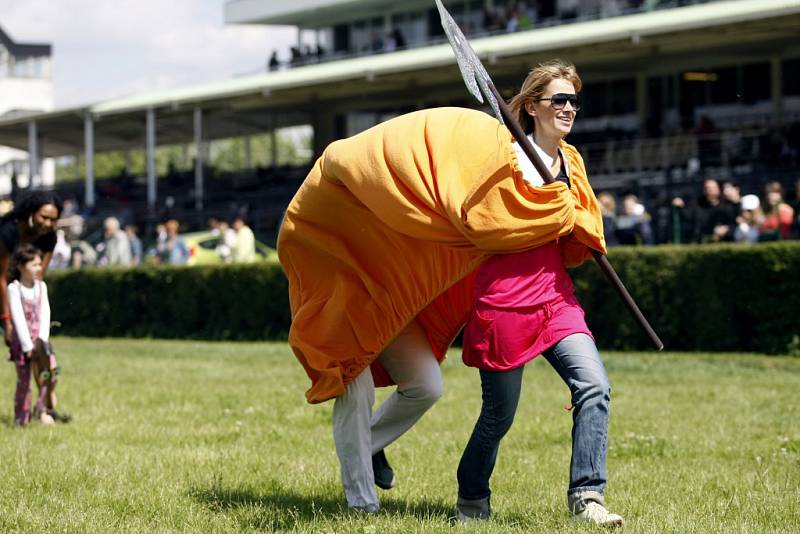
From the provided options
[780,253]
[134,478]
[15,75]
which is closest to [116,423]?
[134,478]

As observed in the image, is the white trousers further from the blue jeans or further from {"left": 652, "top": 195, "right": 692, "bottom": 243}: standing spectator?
{"left": 652, "top": 195, "right": 692, "bottom": 243}: standing spectator

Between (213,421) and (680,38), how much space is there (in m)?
19.0

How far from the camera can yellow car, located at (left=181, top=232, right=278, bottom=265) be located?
25.0 meters

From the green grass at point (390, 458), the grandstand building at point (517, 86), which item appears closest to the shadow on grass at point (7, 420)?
the green grass at point (390, 458)

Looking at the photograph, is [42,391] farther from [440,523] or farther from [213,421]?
[440,523]

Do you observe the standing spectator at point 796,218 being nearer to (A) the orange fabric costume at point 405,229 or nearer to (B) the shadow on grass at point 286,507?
(B) the shadow on grass at point 286,507

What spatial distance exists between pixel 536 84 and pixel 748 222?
40.5ft

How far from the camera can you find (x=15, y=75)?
99.6 metres

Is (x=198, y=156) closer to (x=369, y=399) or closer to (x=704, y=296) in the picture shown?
(x=704, y=296)

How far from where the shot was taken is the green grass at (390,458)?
6.39m

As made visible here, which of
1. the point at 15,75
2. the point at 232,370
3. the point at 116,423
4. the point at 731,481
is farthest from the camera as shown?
the point at 15,75

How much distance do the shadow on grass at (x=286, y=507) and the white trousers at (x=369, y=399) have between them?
15 centimetres

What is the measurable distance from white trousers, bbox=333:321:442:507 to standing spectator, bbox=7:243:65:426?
4684 millimetres

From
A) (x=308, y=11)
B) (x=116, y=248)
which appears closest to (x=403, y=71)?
(x=116, y=248)
